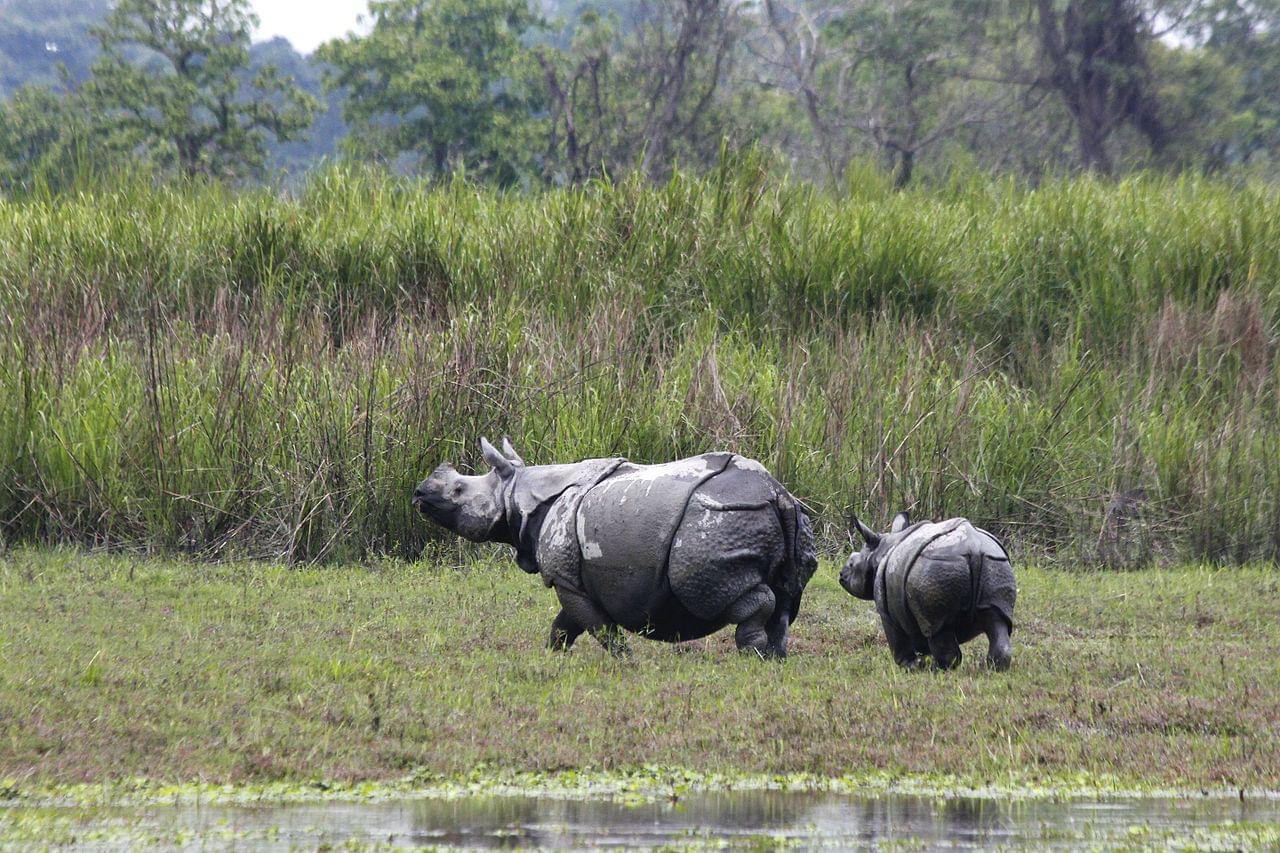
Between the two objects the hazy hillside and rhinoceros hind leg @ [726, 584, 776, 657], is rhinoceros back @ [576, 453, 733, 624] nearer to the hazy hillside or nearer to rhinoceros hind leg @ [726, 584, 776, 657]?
rhinoceros hind leg @ [726, 584, 776, 657]

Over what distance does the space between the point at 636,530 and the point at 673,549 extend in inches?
7.1

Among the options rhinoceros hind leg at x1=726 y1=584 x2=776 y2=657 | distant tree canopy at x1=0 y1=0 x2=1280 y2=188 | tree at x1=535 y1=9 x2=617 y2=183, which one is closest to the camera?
rhinoceros hind leg at x1=726 y1=584 x2=776 y2=657

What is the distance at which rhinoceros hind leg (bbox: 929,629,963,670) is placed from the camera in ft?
21.1

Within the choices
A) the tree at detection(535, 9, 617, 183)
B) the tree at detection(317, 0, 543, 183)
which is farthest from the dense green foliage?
the tree at detection(317, 0, 543, 183)

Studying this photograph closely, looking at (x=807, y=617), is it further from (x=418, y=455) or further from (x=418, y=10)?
(x=418, y=10)

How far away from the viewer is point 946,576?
20.1 feet

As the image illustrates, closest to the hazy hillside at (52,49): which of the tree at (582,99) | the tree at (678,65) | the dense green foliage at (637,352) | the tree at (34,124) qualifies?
the tree at (34,124)

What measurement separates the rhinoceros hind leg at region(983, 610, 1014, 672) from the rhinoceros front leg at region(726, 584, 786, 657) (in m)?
0.91

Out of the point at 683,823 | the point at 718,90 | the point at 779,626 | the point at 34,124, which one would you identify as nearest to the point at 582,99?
the point at 718,90

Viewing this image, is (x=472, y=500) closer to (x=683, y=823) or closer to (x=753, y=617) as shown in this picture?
(x=753, y=617)

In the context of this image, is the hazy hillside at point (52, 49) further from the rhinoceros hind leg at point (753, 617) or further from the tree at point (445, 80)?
the rhinoceros hind leg at point (753, 617)

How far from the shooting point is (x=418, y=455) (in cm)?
1019

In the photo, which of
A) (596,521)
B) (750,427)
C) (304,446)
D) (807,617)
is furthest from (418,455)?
(596,521)

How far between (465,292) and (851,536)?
458 cm
